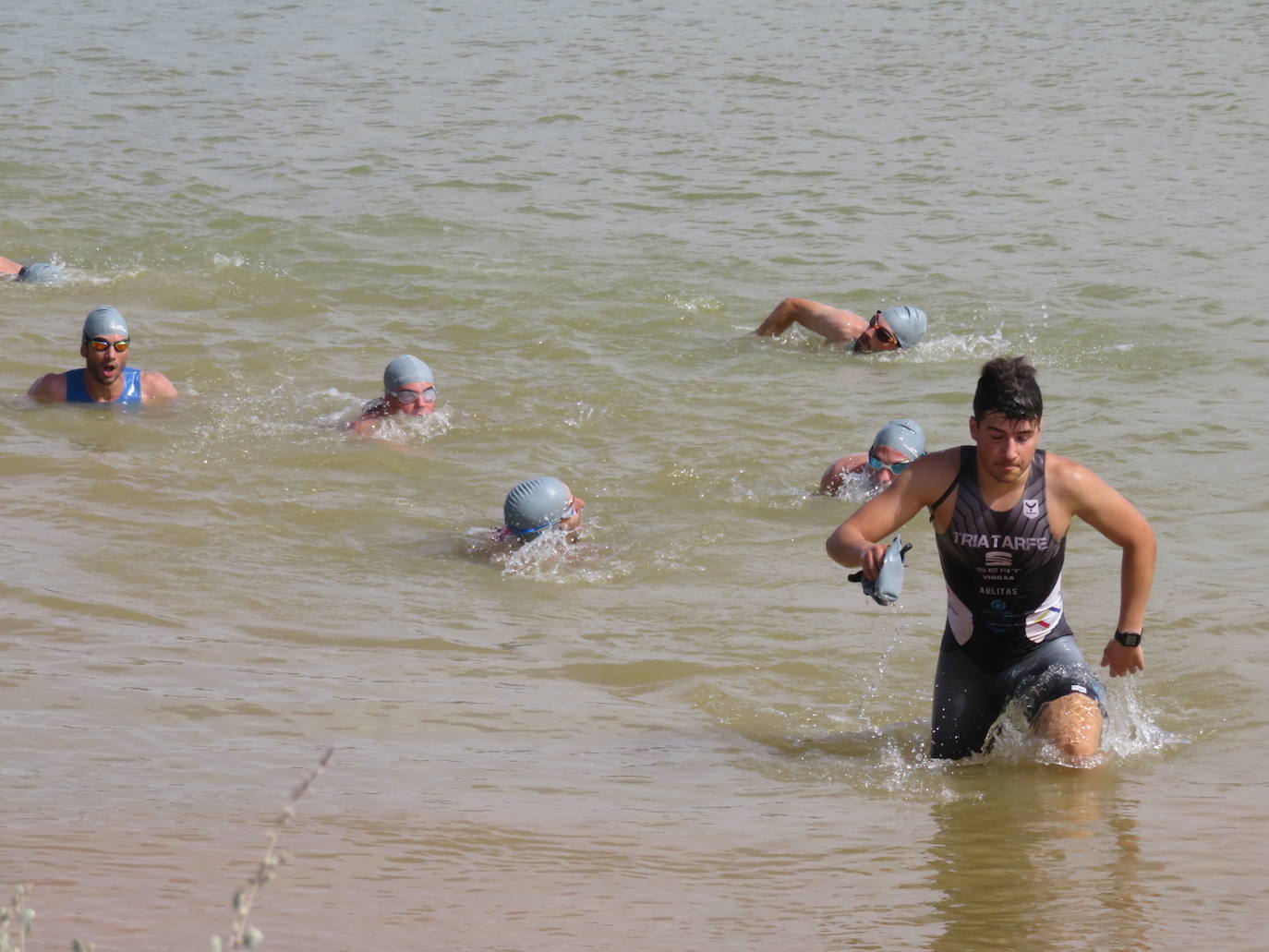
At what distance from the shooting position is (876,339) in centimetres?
1428

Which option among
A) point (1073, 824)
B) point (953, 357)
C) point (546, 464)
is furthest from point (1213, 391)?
point (1073, 824)

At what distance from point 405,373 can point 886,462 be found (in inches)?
136

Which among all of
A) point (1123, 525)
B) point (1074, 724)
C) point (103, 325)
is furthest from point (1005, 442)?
point (103, 325)

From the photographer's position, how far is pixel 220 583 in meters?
9.03

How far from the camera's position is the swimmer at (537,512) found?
956cm

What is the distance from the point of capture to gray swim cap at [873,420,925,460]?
1028cm

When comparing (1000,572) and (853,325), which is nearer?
(1000,572)

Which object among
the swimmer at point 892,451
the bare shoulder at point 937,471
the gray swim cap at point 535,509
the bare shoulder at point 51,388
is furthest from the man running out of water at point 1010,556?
the bare shoulder at point 51,388

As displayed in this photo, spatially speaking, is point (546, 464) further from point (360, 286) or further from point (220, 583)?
point (360, 286)

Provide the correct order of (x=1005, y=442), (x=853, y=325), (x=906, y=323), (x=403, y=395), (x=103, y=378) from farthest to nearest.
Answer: (x=853, y=325) < (x=906, y=323) < (x=103, y=378) < (x=403, y=395) < (x=1005, y=442)

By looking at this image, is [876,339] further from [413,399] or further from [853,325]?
[413,399]

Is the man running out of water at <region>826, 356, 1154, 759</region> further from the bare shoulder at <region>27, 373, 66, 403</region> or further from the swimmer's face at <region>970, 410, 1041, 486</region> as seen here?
the bare shoulder at <region>27, 373, 66, 403</region>

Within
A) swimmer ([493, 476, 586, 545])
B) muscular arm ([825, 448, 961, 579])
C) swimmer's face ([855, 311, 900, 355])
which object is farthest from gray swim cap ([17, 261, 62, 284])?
muscular arm ([825, 448, 961, 579])

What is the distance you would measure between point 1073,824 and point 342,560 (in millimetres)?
5126
